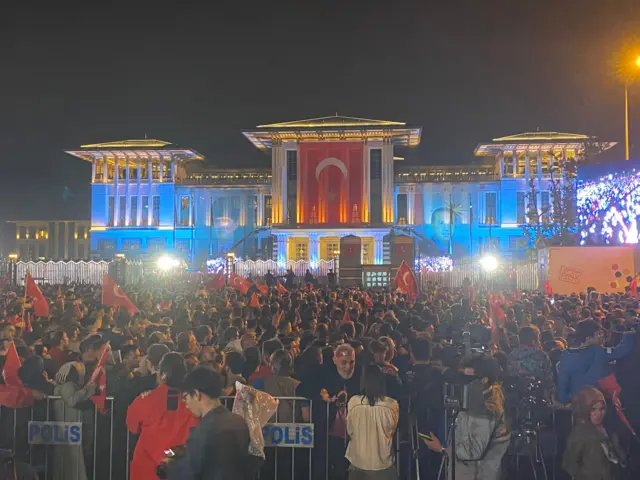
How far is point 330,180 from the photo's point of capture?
59750 millimetres

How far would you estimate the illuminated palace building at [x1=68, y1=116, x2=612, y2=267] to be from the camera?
58406 millimetres

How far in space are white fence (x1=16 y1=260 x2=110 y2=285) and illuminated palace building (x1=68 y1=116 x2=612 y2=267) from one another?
2044 centimetres

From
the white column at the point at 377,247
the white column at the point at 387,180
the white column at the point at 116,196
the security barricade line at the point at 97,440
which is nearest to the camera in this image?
the security barricade line at the point at 97,440

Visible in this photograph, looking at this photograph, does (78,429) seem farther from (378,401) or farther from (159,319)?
(159,319)

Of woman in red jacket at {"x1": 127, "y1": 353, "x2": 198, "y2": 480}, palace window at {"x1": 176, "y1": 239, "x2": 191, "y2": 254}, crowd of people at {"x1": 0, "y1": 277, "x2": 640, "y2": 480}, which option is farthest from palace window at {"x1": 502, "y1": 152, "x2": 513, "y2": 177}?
woman in red jacket at {"x1": 127, "y1": 353, "x2": 198, "y2": 480}

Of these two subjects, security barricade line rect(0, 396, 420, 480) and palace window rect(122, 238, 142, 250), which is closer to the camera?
security barricade line rect(0, 396, 420, 480)

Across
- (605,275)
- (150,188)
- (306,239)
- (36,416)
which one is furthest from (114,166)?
(36,416)

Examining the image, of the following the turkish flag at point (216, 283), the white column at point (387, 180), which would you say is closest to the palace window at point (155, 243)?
the white column at point (387, 180)

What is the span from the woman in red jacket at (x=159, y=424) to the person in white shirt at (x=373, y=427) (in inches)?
53.5

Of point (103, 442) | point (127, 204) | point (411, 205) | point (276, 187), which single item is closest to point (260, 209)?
point (276, 187)

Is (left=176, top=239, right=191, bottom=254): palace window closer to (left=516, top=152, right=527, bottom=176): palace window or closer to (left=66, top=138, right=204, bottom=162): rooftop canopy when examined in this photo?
(left=66, top=138, right=204, bottom=162): rooftop canopy

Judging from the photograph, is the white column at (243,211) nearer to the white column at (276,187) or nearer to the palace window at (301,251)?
the white column at (276,187)

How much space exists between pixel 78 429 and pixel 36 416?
490 mm

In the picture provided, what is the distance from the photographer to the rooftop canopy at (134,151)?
63.5 m
